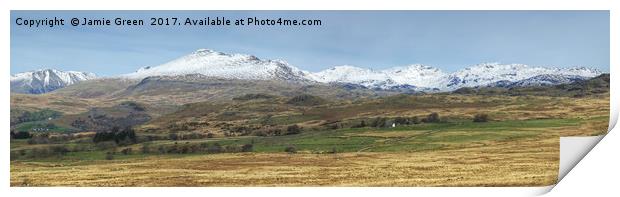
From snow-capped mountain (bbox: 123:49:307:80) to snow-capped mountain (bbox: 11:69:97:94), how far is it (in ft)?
12.8

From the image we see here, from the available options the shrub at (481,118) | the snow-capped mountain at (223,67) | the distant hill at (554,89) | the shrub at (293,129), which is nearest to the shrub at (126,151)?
the snow-capped mountain at (223,67)

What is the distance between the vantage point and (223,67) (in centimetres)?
6184

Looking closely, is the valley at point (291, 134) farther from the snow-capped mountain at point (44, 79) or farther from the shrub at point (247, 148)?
the snow-capped mountain at point (44, 79)

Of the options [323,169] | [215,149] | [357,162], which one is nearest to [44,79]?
[215,149]

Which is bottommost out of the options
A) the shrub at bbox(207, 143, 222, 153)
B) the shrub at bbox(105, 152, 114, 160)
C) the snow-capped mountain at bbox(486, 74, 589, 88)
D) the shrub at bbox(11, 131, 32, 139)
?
the shrub at bbox(105, 152, 114, 160)

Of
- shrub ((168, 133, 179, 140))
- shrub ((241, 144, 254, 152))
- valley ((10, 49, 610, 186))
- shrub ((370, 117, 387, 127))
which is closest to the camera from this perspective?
valley ((10, 49, 610, 186))

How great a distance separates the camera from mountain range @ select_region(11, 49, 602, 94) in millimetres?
49906

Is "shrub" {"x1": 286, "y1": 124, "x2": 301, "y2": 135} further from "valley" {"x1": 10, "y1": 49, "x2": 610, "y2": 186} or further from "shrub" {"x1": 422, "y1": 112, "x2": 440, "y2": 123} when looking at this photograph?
"shrub" {"x1": 422, "y1": 112, "x2": 440, "y2": 123}

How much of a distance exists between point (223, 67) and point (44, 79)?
53.7ft

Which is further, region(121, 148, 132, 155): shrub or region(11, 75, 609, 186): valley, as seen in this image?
region(121, 148, 132, 155): shrub


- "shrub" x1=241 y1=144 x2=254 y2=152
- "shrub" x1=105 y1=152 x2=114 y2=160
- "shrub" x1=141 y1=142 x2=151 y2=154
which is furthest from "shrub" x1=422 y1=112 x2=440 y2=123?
"shrub" x1=105 y1=152 x2=114 y2=160
